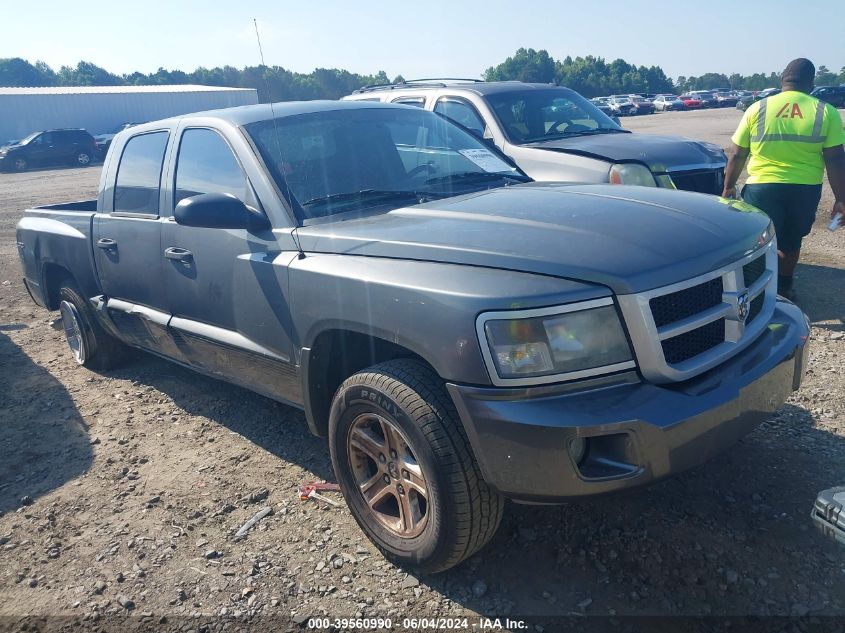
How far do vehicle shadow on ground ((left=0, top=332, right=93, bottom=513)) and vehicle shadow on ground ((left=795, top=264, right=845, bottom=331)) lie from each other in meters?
5.12

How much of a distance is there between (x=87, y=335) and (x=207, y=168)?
2252mm

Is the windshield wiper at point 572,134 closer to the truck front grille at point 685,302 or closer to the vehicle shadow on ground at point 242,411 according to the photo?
the vehicle shadow on ground at point 242,411

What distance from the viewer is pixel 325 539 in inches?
122

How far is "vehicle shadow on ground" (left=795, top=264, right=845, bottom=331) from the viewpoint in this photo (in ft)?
17.5

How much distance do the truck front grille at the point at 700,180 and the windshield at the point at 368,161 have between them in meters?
3.12

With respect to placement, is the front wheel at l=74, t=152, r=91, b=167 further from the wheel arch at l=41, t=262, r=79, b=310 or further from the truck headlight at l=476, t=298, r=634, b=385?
the truck headlight at l=476, t=298, r=634, b=385

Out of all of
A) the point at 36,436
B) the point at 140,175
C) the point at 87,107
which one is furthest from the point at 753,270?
the point at 87,107

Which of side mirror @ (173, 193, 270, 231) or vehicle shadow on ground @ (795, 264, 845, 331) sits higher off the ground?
side mirror @ (173, 193, 270, 231)

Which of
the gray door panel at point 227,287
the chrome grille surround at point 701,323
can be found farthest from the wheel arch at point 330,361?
the chrome grille surround at point 701,323

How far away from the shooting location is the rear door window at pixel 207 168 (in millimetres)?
3547

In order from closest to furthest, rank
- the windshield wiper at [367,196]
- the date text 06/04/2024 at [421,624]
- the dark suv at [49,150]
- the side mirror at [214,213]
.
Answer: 1. the date text 06/04/2024 at [421,624]
2. the side mirror at [214,213]
3. the windshield wiper at [367,196]
4. the dark suv at [49,150]

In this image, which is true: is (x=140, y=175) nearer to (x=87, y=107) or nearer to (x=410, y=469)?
(x=410, y=469)

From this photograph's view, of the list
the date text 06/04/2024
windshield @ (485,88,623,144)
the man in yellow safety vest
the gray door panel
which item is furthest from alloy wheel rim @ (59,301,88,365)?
the man in yellow safety vest

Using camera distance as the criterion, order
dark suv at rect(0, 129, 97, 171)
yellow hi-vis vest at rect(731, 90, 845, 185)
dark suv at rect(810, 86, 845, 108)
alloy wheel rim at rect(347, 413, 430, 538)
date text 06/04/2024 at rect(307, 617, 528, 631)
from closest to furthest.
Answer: date text 06/04/2024 at rect(307, 617, 528, 631), alloy wheel rim at rect(347, 413, 430, 538), yellow hi-vis vest at rect(731, 90, 845, 185), dark suv at rect(0, 129, 97, 171), dark suv at rect(810, 86, 845, 108)
